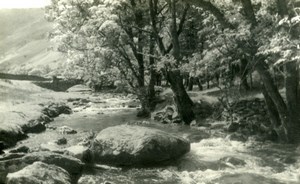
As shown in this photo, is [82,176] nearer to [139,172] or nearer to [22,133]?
[139,172]

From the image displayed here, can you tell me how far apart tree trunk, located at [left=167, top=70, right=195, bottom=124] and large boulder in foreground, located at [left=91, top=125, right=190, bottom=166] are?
7995 millimetres

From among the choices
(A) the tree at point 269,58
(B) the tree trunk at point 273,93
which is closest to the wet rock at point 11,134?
(A) the tree at point 269,58

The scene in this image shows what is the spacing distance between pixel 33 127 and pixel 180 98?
27.0ft

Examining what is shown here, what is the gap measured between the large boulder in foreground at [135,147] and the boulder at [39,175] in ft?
11.0

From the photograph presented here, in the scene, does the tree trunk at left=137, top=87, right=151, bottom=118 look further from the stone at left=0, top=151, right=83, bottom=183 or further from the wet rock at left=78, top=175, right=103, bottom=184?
the stone at left=0, top=151, right=83, bottom=183

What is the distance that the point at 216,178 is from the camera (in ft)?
39.8

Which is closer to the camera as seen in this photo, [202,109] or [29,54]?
[202,109]

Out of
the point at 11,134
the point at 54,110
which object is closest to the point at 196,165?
the point at 11,134

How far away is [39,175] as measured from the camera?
32.0ft

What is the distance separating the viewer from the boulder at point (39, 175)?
9445mm

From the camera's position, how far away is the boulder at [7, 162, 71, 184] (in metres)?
9.45

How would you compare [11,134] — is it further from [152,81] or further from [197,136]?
[152,81]

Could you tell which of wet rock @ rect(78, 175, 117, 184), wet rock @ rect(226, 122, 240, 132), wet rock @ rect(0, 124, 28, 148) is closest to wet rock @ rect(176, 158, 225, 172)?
wet rock @ rect(78, 175, 117, 184)

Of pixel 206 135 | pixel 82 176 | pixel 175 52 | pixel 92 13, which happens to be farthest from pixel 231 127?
pixel 92 13
